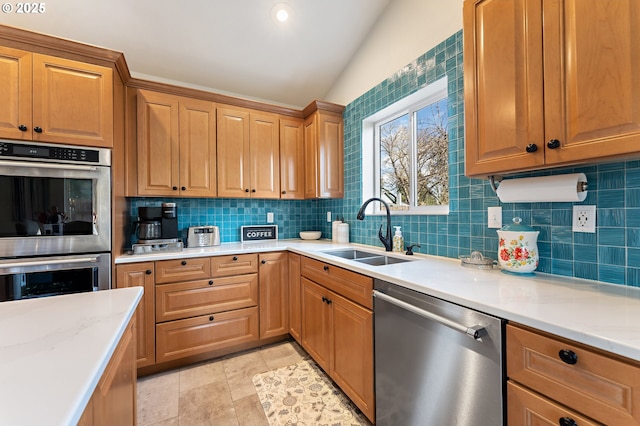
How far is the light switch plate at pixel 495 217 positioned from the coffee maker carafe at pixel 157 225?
239 cm

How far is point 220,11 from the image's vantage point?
7.12 ft

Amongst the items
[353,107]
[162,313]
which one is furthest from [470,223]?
[162,313]

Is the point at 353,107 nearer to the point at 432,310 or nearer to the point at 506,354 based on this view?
the point at 432,310

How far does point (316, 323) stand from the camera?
2.04m

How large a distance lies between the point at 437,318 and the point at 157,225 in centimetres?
226

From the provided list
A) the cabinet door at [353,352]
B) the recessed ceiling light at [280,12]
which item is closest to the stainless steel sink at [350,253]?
the cabinet door at [353,352]

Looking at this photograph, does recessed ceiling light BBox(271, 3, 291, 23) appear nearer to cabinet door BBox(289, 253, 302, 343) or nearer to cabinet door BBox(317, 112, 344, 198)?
cabinet door BBox(317, 112, 344, 198)

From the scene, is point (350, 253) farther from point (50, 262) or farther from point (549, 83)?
point (50, 262)

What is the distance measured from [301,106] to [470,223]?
243 centimetres

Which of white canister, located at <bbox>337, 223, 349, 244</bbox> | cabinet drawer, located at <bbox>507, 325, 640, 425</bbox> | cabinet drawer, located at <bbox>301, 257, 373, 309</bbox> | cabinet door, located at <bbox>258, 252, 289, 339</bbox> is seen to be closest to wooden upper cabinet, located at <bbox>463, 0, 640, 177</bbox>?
cabinet drawer, located at <bbox>507, 325, 640, 425</bbox>

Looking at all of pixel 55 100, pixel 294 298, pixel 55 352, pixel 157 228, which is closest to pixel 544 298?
pixel 55 352

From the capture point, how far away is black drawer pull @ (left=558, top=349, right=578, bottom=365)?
721 millimetres

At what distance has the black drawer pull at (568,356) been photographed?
72 cm

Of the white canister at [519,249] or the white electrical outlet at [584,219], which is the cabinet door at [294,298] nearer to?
the white canister at [519,249]
